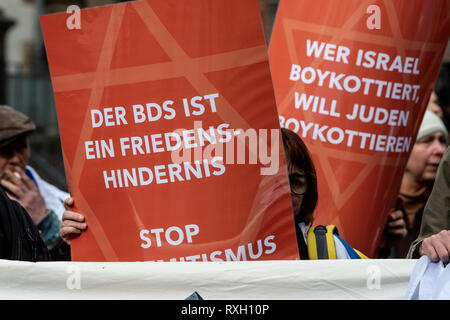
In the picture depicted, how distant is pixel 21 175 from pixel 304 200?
213 cm

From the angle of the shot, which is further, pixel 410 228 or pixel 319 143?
pixel 410 228

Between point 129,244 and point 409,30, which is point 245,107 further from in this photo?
point 409,30

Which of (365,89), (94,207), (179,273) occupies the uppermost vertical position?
(365,89)

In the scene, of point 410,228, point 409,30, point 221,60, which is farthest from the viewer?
point 410,228

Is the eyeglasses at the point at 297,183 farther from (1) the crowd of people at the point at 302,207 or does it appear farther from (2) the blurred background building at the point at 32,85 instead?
(2) the blurred background building at the point at 32,85

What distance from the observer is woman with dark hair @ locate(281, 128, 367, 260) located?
9.23ft

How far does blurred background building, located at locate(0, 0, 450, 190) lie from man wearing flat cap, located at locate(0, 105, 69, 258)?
591 centimetres

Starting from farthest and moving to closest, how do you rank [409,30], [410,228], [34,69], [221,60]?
[34,69] < [410,228] < [409,30] < [221,60]

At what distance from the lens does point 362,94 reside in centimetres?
326

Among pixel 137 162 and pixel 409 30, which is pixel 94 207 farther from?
pixel 409 30

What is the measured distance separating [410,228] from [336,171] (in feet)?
5.06

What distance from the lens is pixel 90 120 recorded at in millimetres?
2574

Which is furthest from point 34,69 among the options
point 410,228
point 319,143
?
point 319,143

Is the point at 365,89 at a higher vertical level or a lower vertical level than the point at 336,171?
higher
